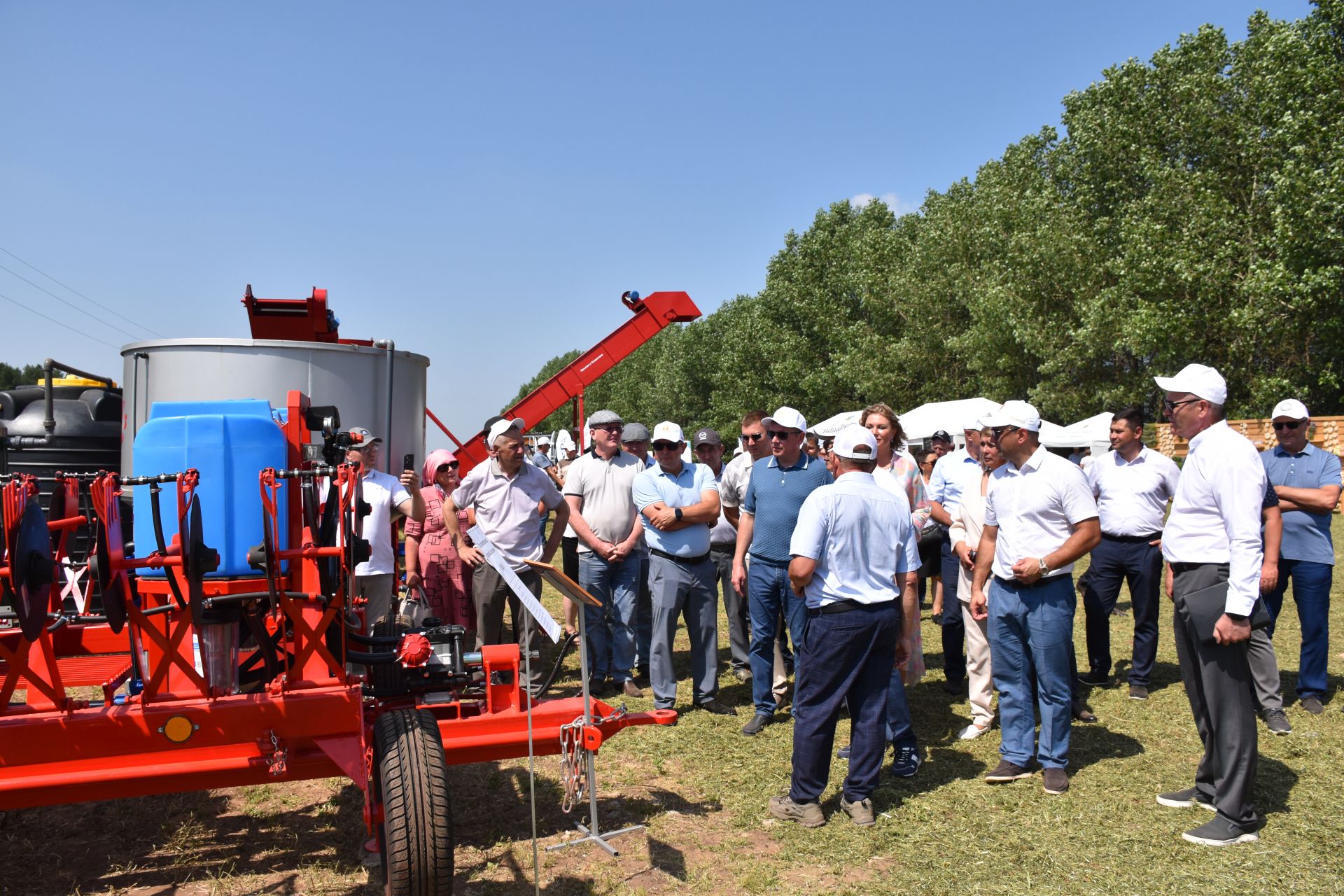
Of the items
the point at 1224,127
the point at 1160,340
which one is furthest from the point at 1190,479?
the point at 1224,127

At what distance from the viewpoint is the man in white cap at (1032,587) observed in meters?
4.80

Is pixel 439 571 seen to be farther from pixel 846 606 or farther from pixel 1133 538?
pixel 1133 538

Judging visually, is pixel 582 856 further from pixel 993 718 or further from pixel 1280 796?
pixel 1280 796

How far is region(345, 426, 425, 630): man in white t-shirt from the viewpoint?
6027mm

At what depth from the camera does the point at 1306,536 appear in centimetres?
634

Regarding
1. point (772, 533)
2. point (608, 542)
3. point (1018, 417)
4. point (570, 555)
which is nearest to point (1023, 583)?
point (1018, 417)

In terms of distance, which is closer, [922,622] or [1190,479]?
[1190,479]

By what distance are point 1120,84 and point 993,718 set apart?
27.7m

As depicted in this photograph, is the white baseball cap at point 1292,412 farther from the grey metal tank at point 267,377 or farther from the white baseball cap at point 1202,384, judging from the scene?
the grey metal tank at point 267,377

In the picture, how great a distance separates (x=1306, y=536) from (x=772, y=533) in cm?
366

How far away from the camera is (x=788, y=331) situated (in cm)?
4212

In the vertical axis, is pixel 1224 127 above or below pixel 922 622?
above

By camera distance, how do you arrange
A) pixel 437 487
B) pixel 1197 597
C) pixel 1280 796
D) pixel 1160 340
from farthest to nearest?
pixel 1160 340
pixel 437 487
pixel 1280 796
pixel 1197 597

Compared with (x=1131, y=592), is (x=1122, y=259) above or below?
above
